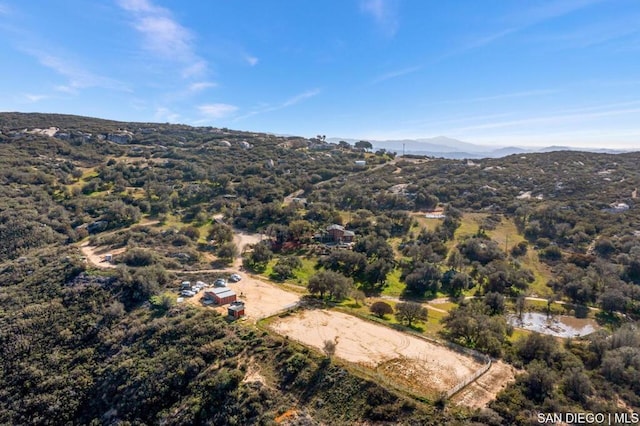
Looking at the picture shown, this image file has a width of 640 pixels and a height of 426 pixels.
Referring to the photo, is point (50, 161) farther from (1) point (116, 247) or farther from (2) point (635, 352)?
(2) point (635, 352)

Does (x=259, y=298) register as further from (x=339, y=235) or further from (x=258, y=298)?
(x=339, y=235)

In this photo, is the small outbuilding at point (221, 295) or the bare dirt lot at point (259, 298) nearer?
the bare dirt lot at point (259, 298)

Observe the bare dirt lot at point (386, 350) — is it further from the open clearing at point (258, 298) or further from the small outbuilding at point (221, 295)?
the small outbuilding at point (221, 295)

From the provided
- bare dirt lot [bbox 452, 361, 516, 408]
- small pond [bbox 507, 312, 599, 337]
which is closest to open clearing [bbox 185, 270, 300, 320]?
bare dirt lot [bbox 452, 361, 516, 408]

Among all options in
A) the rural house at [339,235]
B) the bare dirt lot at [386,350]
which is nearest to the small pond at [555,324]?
the bare dirt lot at [386,350]

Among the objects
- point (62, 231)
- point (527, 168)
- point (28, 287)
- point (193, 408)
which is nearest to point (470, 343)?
point (193, 408)

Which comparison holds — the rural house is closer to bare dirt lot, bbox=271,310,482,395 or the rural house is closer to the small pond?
bare dirt lot, bbox=271,310,482,395
